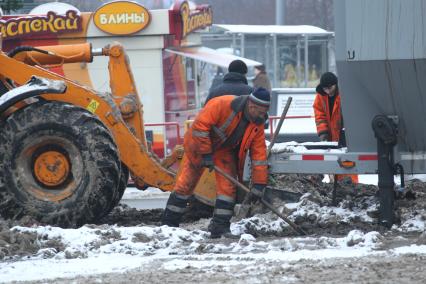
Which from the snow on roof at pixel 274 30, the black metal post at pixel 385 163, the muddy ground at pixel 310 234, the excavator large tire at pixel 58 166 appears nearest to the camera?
the muddy ground at pixel 310 234

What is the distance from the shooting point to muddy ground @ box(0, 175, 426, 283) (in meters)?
7.50

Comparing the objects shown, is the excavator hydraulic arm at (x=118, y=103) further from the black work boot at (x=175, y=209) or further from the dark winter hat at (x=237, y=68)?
the dark winter hat at (x=237, y=68)

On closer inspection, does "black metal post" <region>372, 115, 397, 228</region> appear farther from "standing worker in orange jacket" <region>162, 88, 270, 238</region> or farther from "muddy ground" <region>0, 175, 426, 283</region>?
"standing worker in orange jacket" <region>162, 88, 270, 238</region>

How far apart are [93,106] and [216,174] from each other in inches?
66.4

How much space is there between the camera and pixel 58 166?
10555 millimetres

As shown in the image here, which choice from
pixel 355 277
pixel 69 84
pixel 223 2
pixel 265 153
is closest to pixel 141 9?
pixel 69 84

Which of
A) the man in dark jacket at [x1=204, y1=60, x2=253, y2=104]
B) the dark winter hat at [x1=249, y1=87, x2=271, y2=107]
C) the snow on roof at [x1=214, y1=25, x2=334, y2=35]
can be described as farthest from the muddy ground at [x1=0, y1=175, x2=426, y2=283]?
the snow on roof at [x1=214, y1=25, x2=334, y2=35]

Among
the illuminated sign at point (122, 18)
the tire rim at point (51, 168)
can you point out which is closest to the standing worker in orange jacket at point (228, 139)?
the tire rim at point (51, 168)

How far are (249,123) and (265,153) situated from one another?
12.6 inches

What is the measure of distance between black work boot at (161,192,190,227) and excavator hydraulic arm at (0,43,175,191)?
73 cm

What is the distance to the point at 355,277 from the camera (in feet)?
24.3

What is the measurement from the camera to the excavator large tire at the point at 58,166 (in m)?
10.4

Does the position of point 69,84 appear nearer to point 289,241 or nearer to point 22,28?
point 289,241

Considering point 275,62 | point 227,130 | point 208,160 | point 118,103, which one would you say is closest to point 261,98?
point 227,130
